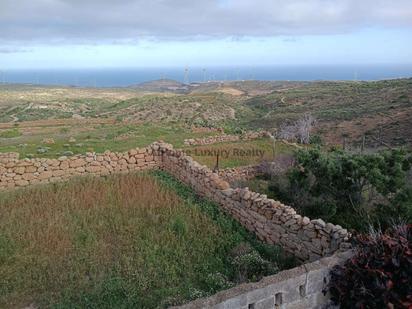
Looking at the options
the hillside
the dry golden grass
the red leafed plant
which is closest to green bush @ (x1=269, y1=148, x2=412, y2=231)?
the dry golden grass

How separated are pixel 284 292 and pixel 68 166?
360 inches

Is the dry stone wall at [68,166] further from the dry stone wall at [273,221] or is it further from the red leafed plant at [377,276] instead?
the red leafed plant at [377,276]

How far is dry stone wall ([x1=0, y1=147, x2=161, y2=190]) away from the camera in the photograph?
11.5 metres

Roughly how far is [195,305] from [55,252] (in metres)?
3.96

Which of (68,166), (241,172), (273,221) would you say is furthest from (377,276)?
(241,172)

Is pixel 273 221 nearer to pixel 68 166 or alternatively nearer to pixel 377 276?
pixel 377 276

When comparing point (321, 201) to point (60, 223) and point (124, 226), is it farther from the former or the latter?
point (60, 223)

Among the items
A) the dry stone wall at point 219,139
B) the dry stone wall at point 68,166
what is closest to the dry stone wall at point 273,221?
the dry stone wall at point 68,166

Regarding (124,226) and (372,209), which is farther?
(372,209)

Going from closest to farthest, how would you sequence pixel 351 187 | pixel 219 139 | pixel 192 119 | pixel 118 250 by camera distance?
pixel 118 250 → pixel 351 187 → pixel 219 139 → pixel 192 119

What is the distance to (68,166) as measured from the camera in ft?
39.8

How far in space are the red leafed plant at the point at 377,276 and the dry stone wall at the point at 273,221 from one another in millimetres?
1062

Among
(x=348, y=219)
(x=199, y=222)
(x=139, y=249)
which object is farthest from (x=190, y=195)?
(x=348, y=219)

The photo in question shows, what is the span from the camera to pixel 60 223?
840cm
